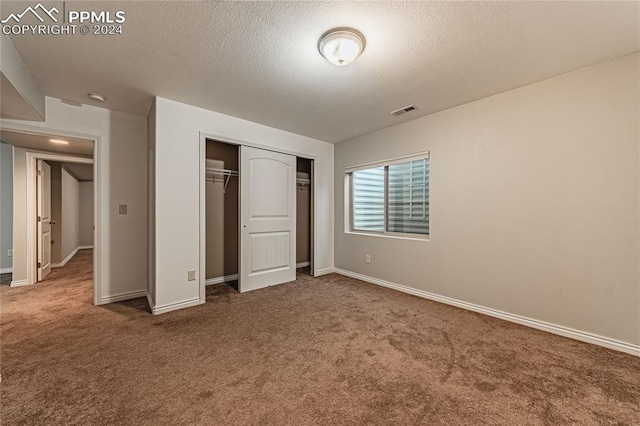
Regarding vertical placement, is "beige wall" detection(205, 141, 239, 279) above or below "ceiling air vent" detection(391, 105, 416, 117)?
below

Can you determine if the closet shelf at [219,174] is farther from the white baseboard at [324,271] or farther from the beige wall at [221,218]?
the white baseboard at [324,271]

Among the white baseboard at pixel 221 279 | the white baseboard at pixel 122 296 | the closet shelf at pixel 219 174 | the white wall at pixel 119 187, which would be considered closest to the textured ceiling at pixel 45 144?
the white wall at pixel 119 187

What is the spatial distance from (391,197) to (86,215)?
8.82m

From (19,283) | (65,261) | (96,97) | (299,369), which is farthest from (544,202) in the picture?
(65,261)

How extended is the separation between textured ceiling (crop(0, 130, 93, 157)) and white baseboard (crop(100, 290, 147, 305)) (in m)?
1.91

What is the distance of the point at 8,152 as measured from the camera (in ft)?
14.0

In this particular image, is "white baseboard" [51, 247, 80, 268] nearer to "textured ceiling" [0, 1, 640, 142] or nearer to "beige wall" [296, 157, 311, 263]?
"textured ceiling" [0, 1, 640, 142]

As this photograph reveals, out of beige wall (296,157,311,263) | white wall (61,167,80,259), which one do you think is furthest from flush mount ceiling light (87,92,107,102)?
white wall (61,167,80,259)

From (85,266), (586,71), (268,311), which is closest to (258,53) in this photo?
(268,311)

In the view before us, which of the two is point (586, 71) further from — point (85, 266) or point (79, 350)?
point (85, 266)

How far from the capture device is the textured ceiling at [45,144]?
3131 millimetres

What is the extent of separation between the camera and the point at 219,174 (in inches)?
158

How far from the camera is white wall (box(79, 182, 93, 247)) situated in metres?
7.32

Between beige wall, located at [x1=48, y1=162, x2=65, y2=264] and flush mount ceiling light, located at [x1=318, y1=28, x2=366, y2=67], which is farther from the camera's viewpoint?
beige wall, located at [x1=48, y1=162, x2=65, y2=264]
